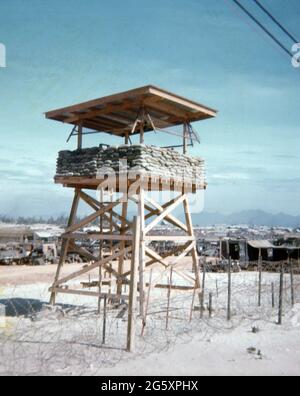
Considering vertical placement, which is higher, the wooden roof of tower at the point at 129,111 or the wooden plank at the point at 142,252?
the wooden roof of tower at the point at 129,111

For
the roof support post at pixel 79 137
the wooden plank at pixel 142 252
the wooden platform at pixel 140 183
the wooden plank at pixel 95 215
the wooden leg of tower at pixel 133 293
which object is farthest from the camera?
the roof support post at pixel 79 137

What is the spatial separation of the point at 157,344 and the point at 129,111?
8.26m

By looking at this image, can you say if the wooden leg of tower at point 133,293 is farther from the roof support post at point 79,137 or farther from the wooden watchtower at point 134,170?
the roof support post at point 79,137

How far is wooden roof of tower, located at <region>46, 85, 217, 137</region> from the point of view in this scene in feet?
46.8

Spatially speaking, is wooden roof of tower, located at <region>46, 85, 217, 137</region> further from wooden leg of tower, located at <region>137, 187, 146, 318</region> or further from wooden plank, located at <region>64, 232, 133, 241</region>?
wooden plank, located at <region>64, 232, 133, 241</region>

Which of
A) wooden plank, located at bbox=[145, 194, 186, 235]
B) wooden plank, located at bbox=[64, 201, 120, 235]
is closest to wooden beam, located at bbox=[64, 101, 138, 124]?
wooden plank, located at bbox=[64, 201, 120, 235]

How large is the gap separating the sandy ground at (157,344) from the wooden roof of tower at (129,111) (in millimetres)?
7224

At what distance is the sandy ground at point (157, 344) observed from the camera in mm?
9492

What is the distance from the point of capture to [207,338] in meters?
12.4

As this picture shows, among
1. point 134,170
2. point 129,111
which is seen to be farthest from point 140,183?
point 129,111

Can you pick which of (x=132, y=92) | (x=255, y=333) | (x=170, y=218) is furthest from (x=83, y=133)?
(x=255, y=333)

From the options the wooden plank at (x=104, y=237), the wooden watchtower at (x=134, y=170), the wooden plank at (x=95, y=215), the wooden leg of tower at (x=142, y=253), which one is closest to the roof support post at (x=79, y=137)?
the wooden watchtower at (x=134, y=170)

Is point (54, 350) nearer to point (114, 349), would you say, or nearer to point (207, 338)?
point (114, 349)
